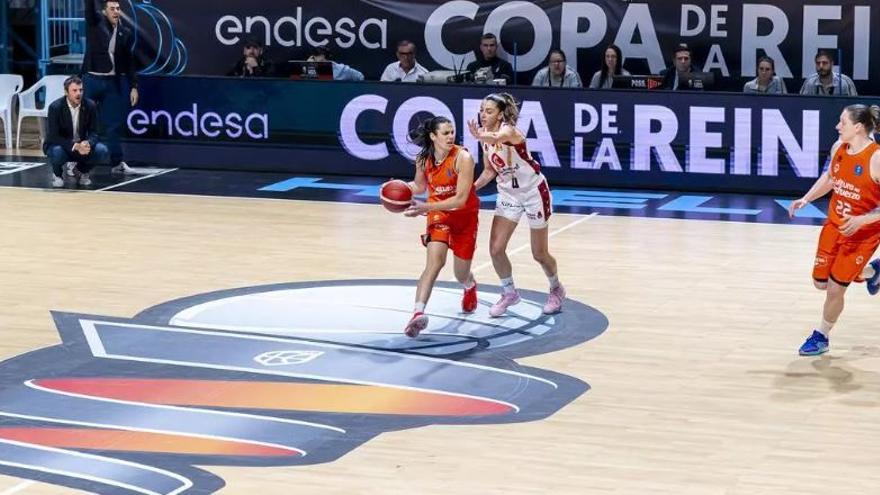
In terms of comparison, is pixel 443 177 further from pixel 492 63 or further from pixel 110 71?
pixel 110 71

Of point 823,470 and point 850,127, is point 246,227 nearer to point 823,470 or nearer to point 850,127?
point 850,127

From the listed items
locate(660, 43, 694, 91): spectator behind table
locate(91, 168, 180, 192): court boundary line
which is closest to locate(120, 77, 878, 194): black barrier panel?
locate(91, 168, 180, 192): court boundary line

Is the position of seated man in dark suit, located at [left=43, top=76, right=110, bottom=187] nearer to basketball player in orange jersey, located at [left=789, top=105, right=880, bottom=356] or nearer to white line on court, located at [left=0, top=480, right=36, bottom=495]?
basketball player in orange jersey, located at [left=789, top=105, right=880, bottom=356]

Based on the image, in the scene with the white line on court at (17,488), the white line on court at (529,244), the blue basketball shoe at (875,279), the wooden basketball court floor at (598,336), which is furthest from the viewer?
the white line on court at (529,244)

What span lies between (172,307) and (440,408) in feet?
11.2

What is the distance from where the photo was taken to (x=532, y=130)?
18.7 meters

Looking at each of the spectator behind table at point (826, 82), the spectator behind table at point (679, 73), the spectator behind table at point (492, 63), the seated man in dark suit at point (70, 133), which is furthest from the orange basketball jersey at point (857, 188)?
the seated man in dark suit at point (70, 133)

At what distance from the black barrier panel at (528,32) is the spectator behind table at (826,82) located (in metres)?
0.19

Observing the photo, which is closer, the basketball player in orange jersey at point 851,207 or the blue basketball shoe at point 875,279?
the basketball player in orange jersey at point 851,207

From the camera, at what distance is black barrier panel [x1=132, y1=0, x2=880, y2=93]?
1970cm

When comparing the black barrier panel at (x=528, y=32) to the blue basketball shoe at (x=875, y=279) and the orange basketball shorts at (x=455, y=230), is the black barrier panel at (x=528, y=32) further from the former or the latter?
the orange basketball shorts at (x=455, y=230)

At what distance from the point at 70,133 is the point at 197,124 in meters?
1.91

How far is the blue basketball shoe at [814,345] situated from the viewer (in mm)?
10969

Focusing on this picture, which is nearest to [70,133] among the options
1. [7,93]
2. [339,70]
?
[339,70]
